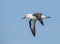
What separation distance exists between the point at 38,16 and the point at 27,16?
3.42m

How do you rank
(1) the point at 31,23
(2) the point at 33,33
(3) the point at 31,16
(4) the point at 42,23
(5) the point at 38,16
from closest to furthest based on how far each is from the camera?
(4) the point at 42,23
(5) the point at 38,16
(3) the point at 31,16
(2) the point at 33,33
(1) the point at 31,23

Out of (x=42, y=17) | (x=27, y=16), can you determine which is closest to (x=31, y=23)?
(x=27, y=16)

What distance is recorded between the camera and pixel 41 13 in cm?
3281

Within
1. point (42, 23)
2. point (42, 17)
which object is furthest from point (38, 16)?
point (42, 23)

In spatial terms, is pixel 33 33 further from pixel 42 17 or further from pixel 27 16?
pixel 42 17

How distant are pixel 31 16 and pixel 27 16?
115cm

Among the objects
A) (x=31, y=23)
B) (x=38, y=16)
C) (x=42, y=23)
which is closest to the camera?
(x=42, y=23)

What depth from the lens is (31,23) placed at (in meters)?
38.9

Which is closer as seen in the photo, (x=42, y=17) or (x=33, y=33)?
(x=42, y=17)

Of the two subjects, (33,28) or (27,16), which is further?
(33,28)

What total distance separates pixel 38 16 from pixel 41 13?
1.34 m

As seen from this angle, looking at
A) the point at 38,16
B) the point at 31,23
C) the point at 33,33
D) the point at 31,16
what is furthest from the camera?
the point at 31,23

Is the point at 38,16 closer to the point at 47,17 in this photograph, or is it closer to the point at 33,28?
the point at 47,17

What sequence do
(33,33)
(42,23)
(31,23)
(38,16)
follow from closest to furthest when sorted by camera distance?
(42,23)
(38,16)
(33,33)
(31,23)
